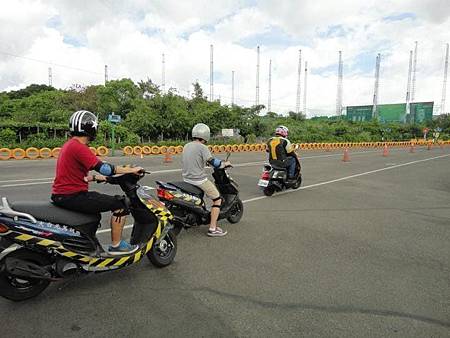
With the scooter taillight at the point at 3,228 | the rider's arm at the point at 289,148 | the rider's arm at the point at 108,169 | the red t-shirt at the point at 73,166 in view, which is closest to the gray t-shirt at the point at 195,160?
the rider's arm at the point at 108,169

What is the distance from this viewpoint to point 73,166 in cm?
331

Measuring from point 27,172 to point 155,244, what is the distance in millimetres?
9978

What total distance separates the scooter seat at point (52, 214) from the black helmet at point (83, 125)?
0.73 meters

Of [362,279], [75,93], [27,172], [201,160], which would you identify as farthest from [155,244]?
[75,93]

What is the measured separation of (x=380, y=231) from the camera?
5.66m

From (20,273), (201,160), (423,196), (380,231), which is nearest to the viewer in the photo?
(20,273)

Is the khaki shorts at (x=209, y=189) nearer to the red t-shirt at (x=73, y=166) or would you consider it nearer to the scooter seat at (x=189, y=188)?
the scooter seat at (x=189, y=188)

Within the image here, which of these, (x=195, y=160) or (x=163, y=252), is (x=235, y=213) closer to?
(x=195, y=160)

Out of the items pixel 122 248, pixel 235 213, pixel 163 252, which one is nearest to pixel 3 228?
pixel 122 248

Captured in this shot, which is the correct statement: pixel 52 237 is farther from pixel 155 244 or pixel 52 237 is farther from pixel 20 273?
pixel 155 244

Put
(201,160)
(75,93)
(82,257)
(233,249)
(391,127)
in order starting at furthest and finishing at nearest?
(391,127)
(75,93)
(201,160)
(233,249)
(82,257)

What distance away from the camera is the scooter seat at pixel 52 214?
10.0 ft

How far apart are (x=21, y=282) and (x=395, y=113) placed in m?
65.0

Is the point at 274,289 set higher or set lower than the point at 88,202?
lower
